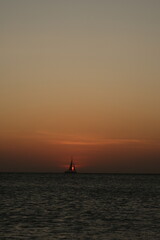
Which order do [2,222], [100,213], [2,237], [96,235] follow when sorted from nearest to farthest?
[2,237] < [96,235] < [2,222] < [100,213]

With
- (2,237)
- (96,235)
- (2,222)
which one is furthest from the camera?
(2,222)

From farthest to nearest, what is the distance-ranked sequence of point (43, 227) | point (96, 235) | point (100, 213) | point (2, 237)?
point (100, 213) < point (43, 227) < point (96, 235) < point (2, 237)

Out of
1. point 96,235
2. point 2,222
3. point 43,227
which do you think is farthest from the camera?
point 2,222

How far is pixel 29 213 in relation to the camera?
140ft

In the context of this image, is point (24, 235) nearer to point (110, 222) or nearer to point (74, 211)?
point (110, 222)

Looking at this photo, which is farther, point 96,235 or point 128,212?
point 128,212

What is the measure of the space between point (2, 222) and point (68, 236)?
312 inches

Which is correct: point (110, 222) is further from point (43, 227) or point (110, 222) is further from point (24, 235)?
point (24, 235)

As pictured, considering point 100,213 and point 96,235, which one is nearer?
point 96,235

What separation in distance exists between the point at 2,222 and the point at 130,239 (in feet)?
38.4

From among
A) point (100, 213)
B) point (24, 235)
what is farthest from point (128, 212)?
point (24, 235)

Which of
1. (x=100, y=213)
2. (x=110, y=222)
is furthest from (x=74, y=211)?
(x=110, y=222)

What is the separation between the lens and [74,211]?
45.8 metres

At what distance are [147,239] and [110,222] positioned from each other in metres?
8.39
